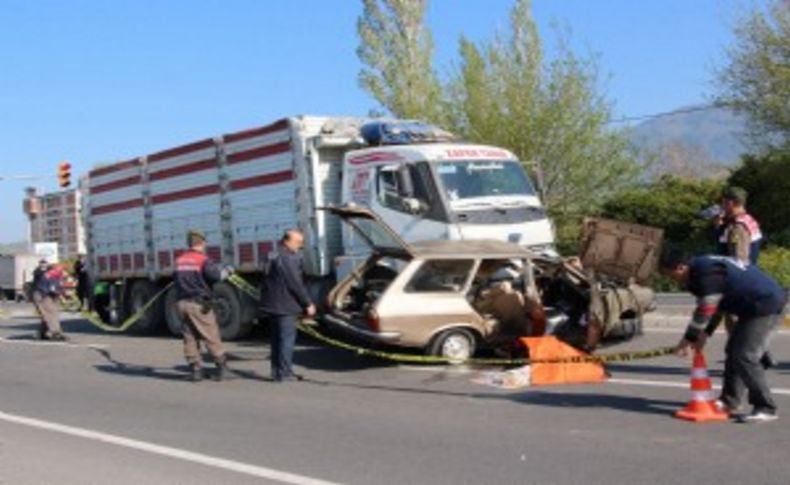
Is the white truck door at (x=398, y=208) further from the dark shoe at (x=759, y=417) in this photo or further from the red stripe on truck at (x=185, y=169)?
the dark shoe at (x=759, y=417)

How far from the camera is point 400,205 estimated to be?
46.0 feet

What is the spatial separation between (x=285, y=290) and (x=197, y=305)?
1142mm

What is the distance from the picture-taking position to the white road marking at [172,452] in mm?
6730

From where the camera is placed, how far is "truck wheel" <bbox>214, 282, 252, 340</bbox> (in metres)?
16.2

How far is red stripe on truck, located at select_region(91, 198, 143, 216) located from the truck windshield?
757 centimetres

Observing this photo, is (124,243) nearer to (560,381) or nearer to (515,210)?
(515,210)

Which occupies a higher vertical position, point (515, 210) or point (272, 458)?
point (515, 210)

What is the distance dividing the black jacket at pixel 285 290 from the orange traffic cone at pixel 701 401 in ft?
14.6

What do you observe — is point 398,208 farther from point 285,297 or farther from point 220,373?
point 220,373

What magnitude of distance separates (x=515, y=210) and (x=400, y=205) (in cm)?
156

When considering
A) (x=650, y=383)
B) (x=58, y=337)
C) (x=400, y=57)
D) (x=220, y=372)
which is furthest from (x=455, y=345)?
(x=400, y=57)

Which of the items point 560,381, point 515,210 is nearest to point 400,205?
point 515,210

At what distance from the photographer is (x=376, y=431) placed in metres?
8.20

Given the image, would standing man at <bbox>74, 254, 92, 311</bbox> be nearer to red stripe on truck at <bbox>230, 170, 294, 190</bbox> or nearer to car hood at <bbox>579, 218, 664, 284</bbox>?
red stripe on truck at <bbox>230, 170, 294, 190</bbox>
